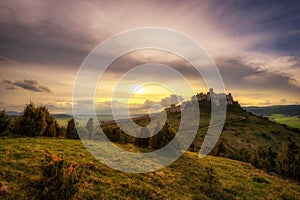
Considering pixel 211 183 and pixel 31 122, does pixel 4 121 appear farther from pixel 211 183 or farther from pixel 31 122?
pixel 211 183

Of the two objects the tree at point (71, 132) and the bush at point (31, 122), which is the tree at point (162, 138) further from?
the bush at point (31, 122)

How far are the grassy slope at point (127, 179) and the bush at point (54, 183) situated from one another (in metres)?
1.89

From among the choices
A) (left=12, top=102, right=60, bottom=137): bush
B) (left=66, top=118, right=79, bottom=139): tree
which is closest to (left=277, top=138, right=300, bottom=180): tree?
(left=66, top=118, right=79, bottom=139): tree

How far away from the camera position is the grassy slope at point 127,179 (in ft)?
48.5

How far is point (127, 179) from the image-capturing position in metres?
17.7

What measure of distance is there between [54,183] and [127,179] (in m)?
7.33

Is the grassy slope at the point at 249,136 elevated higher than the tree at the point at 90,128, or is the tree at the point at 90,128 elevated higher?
the tree at the point at 90,128

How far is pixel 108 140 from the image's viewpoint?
32281 millimetres

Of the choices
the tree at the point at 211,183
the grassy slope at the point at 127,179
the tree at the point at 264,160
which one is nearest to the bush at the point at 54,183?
the grassy slope at the point at 127,179

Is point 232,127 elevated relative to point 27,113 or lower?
lower

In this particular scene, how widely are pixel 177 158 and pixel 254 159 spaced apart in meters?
16.0

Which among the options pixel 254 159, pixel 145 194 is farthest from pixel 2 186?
pixel 254 159

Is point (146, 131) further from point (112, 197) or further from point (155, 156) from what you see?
point (112, 197)

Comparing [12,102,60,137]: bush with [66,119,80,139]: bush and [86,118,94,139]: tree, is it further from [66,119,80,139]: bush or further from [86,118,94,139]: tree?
[86,118,94,139]: tree
